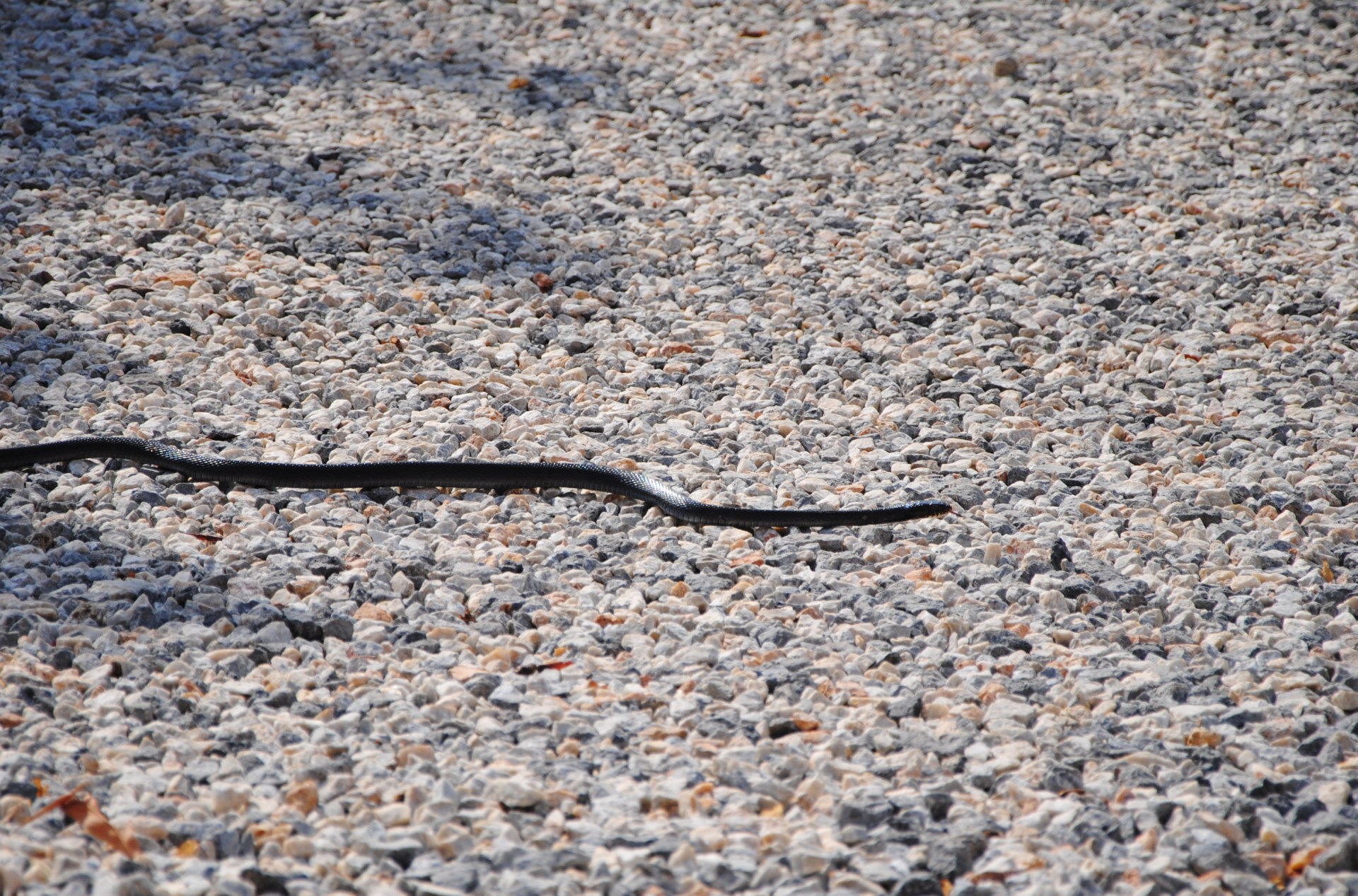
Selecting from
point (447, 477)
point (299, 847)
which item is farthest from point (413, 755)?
point (447, 477)

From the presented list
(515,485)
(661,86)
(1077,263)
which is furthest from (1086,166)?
(515,485)

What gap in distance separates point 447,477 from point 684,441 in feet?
3.06

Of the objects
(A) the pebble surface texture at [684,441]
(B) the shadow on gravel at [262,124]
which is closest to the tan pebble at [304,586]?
(A) the pebble surface texture at [684,441]

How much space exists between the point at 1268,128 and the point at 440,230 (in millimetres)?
4994

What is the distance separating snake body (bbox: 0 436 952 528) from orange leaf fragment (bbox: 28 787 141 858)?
63.5 inches

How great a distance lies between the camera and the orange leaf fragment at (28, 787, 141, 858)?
2.73m

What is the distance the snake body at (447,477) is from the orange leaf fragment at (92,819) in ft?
5.29

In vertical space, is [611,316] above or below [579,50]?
below

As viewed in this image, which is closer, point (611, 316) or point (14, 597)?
point (14, 597)

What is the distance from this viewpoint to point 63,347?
511cm

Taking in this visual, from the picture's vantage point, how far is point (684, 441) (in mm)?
4750

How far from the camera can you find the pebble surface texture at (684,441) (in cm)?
292

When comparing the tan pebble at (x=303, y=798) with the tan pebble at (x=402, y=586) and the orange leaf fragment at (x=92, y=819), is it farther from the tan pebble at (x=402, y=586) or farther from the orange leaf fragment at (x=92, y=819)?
the tan pebble at (x=402, y=586)

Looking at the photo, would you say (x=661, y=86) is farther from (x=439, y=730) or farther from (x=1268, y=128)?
(x=439, y=730)
